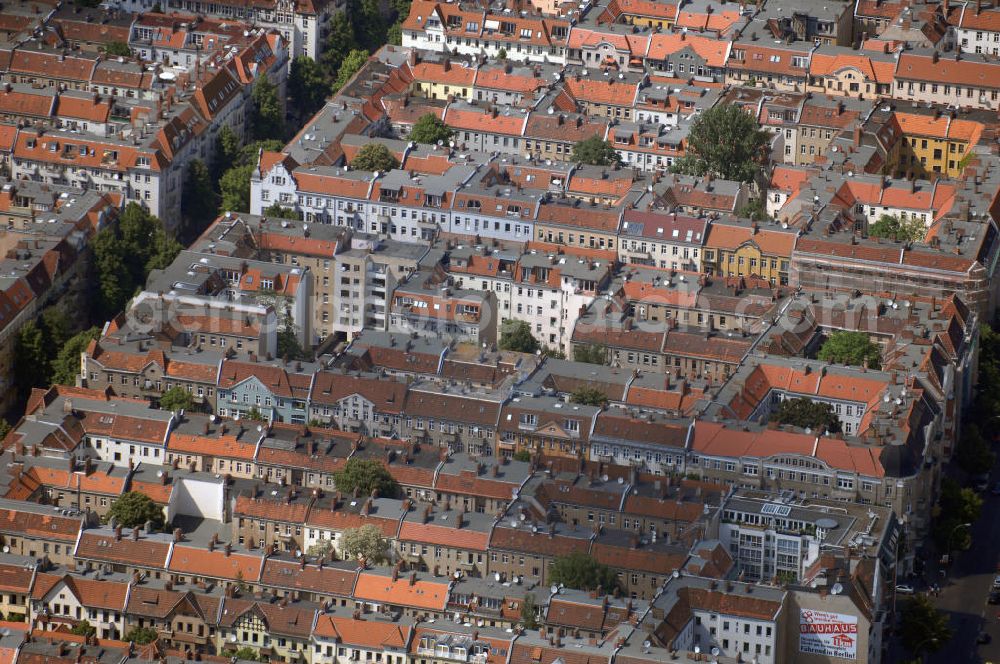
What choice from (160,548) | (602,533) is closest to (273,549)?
(160,548)

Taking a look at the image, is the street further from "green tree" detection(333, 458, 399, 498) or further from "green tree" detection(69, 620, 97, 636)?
"green tree" detection(69, 620, 97, 636)

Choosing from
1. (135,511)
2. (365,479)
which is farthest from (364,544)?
(135,511)

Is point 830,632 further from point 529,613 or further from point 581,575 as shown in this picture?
point 529,613

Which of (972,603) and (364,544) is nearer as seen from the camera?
(364,544)

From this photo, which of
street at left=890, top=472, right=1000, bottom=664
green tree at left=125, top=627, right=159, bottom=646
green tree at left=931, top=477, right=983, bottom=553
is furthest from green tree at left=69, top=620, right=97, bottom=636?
green tree at left=931, top=477, right=983, bottom=553

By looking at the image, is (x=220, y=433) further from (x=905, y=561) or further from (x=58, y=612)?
(x=905, y=561)

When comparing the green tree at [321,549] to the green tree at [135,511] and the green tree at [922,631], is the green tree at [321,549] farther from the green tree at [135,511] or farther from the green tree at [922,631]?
the green tree at [922,631]
